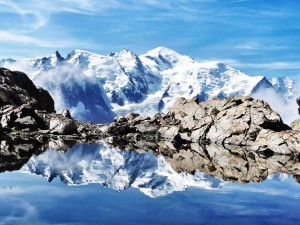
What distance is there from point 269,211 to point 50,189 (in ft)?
65.4

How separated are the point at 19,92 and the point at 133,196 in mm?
127639

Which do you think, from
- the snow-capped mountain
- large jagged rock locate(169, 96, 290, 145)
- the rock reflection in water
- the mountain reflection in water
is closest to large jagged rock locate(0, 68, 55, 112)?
large jagged rock locate(169, 96, 290, 145)

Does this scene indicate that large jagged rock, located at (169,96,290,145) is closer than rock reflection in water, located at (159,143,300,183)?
No

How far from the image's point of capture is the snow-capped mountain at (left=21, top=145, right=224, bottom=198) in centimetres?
5284

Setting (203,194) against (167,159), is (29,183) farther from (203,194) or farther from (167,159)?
(167,159)

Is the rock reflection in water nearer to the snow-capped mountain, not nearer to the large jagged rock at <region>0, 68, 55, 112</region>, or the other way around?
the snow-capped mountain

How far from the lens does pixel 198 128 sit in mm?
155750

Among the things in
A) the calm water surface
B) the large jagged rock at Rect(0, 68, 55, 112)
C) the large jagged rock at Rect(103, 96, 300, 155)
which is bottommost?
the calm water surface

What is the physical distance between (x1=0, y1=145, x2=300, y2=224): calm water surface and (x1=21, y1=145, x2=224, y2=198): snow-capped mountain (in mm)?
88

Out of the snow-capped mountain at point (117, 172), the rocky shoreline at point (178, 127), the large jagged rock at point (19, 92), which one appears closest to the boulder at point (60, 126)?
the rocky shoreline at point (178, 127)

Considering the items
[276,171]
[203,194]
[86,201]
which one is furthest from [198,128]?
[86,201]

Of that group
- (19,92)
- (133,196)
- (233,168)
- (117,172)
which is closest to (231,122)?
(233,168)

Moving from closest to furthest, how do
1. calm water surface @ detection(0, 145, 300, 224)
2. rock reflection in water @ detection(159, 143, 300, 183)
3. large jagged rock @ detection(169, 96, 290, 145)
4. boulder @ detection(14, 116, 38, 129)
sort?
calm water surface @ detection(0, 145, 300, 224) < rock reflection in water @ detection(159, 143, 300, 183) < boulder @ detection(14, 116, 38, 129) < large jagged rock @ detection(169, 96, 290, 145)

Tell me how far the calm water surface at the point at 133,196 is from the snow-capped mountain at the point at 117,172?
3.5 inches
